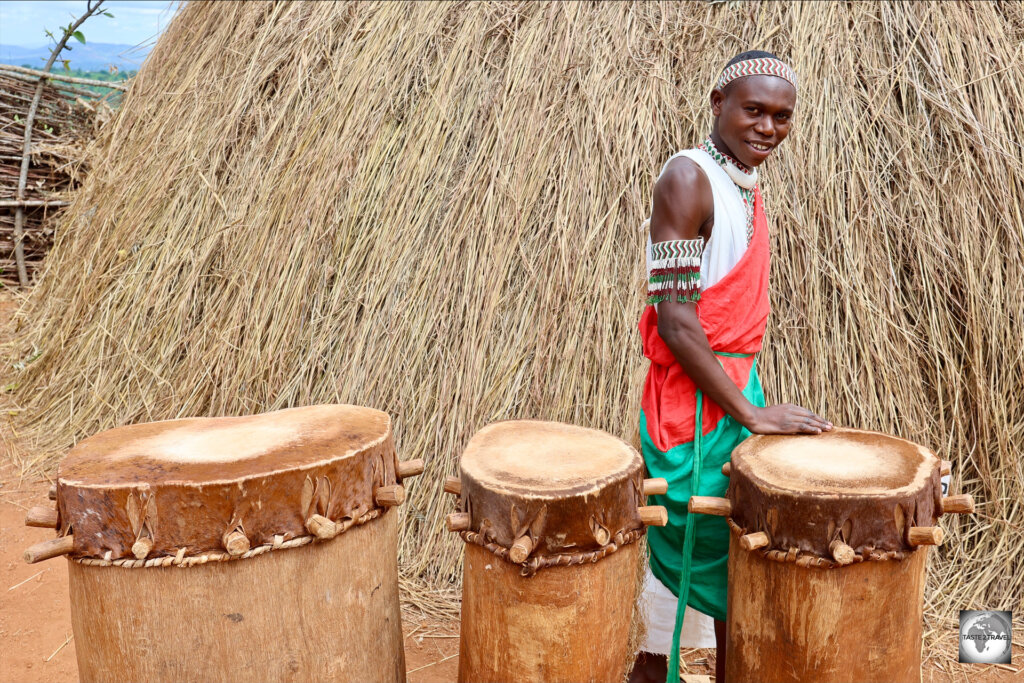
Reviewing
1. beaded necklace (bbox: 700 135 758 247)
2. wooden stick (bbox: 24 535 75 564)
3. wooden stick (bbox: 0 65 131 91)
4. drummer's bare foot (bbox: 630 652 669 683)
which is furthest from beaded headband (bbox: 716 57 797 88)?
wooden stick (bbox: 0 65 131 91)

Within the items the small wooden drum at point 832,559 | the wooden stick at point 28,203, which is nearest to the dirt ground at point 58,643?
the small wooden drum at point 832,559

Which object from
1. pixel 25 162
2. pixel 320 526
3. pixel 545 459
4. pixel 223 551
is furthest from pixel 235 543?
pixel 25 162

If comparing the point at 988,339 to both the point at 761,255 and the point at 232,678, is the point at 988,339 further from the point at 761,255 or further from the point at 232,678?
the point at 232,678

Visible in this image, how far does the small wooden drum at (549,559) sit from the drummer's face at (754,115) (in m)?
0.82

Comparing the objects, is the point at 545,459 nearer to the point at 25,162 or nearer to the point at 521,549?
the point at 521,549

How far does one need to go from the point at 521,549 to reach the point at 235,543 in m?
0.56

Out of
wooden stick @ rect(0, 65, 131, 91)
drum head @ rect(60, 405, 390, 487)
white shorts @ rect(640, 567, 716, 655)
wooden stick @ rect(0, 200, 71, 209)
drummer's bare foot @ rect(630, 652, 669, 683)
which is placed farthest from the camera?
wooden stick @ rect(0, 200, 71, 209)

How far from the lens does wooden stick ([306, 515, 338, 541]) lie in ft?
5.35

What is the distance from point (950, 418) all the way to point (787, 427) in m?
1.52

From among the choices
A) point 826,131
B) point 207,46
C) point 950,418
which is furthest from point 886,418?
point 207,46

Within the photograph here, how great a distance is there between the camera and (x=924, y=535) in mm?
1579

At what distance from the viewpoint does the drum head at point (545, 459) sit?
64.1 inches

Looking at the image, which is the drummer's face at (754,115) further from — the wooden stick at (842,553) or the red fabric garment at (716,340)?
the wooden stick at (842,553)

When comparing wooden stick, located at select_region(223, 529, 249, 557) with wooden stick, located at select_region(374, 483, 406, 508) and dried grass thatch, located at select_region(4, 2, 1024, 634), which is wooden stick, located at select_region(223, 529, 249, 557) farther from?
dried grass thatch, located at select_region(4, 2, 1024, 634)
